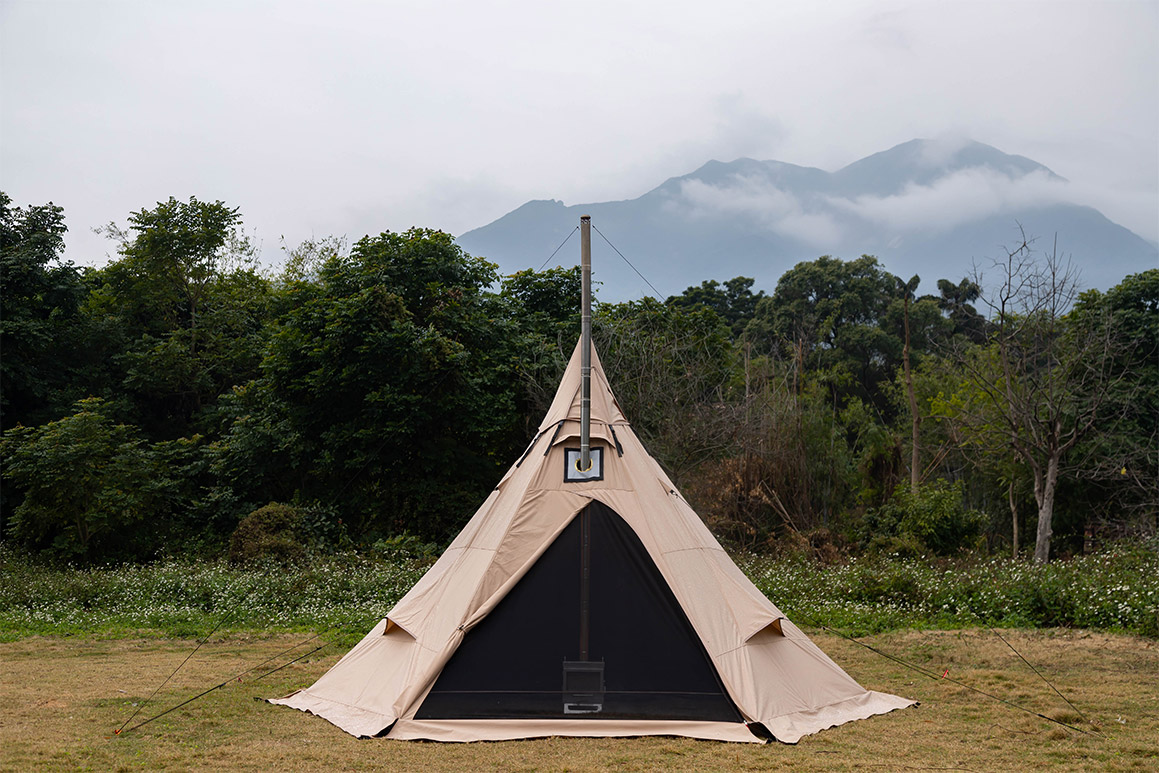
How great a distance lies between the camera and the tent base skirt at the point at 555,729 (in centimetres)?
534

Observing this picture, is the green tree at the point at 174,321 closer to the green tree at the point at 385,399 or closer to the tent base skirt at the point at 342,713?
the green tree at the point at 385,399

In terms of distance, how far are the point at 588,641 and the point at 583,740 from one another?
66cm

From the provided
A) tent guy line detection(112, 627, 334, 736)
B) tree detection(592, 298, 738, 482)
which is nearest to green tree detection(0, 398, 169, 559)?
tent guy line detection(112, 627, 334, 736)

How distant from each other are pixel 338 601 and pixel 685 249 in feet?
442

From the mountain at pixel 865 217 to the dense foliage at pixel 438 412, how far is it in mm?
96385

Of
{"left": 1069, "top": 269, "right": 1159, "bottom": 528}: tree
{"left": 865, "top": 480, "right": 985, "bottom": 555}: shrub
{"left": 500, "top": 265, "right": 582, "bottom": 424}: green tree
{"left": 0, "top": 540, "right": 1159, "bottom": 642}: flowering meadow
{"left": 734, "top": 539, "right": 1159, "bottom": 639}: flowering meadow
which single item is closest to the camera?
{"left": 734, "top": 539, "right": 1159, "bottom": 639}: flowering meadow

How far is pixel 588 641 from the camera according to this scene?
5805 mm

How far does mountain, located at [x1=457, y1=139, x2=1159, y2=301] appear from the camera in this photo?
140m

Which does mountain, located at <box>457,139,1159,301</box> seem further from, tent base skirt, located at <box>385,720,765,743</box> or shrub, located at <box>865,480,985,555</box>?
tent base skirt, located at <box>385,720,765,743</box>

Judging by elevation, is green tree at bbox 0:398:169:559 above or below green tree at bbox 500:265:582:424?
below

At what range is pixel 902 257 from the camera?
155 meters

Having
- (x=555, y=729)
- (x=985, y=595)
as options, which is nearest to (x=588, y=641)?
(x=555, y=729)

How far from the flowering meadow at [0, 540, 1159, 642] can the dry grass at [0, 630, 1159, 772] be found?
1.43 m

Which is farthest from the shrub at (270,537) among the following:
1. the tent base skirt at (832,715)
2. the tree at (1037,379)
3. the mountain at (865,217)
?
the mountain at (865,217)
